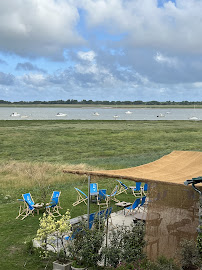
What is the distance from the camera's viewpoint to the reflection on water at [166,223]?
6.81m

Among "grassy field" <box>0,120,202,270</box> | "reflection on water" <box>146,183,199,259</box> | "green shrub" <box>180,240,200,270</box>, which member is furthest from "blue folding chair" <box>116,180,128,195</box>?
"green shrub" <box>180,240,200,270</box>

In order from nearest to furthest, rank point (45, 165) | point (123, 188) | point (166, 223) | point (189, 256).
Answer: point (189, 256), point (166, 223), point (123, 188), point (45, 165)

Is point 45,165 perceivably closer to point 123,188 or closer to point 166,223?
point 123,188

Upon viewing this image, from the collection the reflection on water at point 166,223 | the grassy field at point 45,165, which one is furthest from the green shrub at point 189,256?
the grassy field at point 45,165

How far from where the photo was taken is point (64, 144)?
35.1 m

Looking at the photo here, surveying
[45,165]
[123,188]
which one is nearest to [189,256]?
[123,188]

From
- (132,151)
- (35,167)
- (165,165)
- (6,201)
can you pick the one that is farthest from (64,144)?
(165,165)

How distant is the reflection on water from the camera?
681 cm

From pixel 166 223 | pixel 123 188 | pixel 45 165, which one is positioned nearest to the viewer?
pixel 166 223

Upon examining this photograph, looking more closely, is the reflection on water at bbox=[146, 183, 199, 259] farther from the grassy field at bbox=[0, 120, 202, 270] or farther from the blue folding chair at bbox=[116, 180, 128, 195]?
the blue folding chair at bbox=[116, 180, 128, 195]

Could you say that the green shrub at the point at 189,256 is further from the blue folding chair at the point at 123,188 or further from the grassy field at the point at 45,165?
the blue folding chair at the point at 123,188

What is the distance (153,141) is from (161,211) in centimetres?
3047

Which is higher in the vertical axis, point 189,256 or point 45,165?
point 189,256

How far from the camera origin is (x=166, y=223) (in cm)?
682
